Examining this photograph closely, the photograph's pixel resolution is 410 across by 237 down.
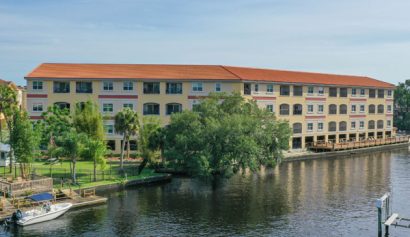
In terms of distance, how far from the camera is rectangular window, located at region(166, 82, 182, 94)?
87.1 meters

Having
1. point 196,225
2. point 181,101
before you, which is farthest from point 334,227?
point 181,101

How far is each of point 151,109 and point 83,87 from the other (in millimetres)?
12634

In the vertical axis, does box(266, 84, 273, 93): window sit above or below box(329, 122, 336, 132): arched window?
above

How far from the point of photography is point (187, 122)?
6272cm

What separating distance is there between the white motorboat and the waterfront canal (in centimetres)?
86

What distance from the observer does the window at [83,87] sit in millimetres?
85375

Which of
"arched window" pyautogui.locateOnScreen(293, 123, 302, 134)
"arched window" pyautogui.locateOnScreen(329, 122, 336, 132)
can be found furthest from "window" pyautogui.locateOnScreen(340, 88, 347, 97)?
"arched window" pyautogui.locateOnScreen(293, 123, 302, 134)

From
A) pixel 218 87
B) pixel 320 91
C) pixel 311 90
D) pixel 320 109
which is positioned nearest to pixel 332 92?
pixel 320 91

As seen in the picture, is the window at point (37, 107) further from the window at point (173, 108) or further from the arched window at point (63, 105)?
the window at point (173, 108)

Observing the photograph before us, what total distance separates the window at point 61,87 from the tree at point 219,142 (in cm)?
2799

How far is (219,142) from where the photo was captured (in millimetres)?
59438

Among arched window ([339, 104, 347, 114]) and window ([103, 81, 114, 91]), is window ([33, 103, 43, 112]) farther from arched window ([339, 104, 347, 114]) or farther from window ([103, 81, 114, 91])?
arched window ([339, 104, 347, 114])

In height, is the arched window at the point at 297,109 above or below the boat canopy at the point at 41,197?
above

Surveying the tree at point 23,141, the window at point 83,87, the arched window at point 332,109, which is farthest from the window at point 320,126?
the tree at point 23,141
